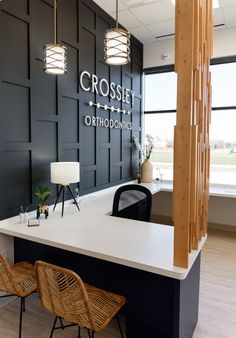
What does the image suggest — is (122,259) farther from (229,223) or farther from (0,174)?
(229,223)

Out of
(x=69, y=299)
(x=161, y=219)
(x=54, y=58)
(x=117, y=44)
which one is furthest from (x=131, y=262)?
(x=161, y=219)

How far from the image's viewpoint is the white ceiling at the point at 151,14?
367 cm

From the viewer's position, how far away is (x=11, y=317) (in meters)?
2.38

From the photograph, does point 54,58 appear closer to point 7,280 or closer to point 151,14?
point 7,280

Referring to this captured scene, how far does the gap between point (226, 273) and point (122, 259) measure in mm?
2006

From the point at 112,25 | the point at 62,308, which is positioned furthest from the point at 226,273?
the point at 112,25

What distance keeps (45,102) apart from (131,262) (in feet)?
6.65

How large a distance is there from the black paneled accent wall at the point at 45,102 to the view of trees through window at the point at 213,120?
126 centimetres

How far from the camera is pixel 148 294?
6.18ft

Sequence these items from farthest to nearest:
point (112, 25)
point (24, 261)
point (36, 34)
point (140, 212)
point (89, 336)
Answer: point (112, 25) < point (140, 212) < point (36, 34) < point (24, 261) < point (89, 336)

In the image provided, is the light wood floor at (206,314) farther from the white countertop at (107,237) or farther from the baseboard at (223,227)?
the baseboard at (223,227)

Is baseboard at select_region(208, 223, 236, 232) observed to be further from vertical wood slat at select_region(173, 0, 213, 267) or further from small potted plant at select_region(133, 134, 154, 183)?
vertical wood slat at select_region(173, 0, 213, 267)

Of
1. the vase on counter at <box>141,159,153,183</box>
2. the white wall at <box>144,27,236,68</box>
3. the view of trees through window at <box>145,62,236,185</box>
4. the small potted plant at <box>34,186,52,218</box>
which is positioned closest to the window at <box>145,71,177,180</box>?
the view of trees through window at <box>145,62,236,185</box>

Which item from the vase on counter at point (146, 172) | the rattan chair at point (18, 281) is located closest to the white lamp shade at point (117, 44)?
the rattan chair at point (18, 281)
